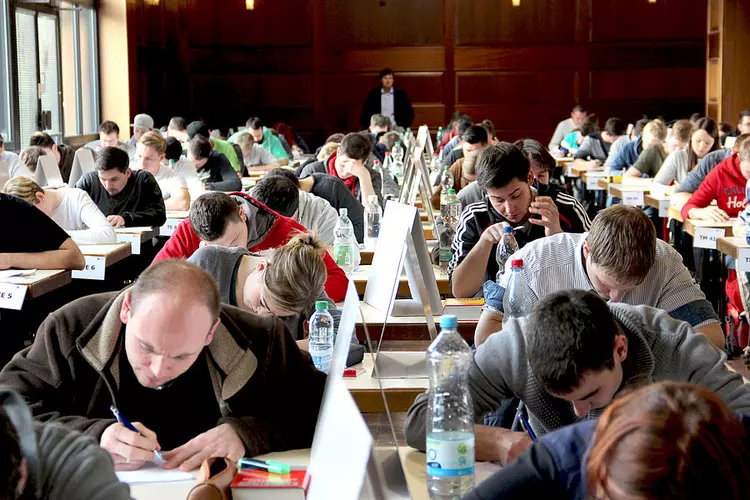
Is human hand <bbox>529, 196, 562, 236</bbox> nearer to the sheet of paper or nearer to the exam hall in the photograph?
the exam hall

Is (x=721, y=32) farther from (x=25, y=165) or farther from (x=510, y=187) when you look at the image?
(x=510, y=187)

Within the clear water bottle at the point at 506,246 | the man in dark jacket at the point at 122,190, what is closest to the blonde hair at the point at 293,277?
the clear water bottle at the point at 506,246

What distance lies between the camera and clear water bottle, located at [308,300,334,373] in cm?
333

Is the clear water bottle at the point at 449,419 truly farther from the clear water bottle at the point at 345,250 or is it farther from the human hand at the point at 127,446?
the clear water bottle at the point at 345,250

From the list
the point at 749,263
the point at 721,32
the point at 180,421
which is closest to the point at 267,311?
the point at 180,421

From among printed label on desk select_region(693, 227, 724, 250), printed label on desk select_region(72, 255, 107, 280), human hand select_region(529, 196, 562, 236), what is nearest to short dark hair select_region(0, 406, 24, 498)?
human hand select_region(529, 196, 562, 236)

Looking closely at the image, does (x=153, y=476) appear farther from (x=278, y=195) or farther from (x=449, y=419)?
(x=278, y=195)

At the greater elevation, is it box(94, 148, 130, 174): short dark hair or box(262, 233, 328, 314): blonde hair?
box(94, 148, 130, 174): short dark hair

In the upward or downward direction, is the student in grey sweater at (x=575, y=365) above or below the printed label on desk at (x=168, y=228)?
above

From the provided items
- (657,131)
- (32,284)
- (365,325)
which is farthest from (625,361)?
(657,131)

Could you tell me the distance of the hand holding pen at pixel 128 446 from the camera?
2.34 metres

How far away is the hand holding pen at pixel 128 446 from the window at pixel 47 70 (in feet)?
27.1

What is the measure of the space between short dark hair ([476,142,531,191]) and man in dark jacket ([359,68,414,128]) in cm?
1218

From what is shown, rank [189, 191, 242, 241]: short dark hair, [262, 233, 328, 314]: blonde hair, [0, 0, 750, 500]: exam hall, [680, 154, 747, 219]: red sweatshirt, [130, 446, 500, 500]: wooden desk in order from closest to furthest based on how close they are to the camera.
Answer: [0, 0, 750, 500]: exam hall, [130, 446, 500, 500]: wooden desk, [262, 233, 328, 314]: blonde hair, [189, 191, 242, 241]: short dark hair, [680, 154, 747, 219]: red sweatshirt
